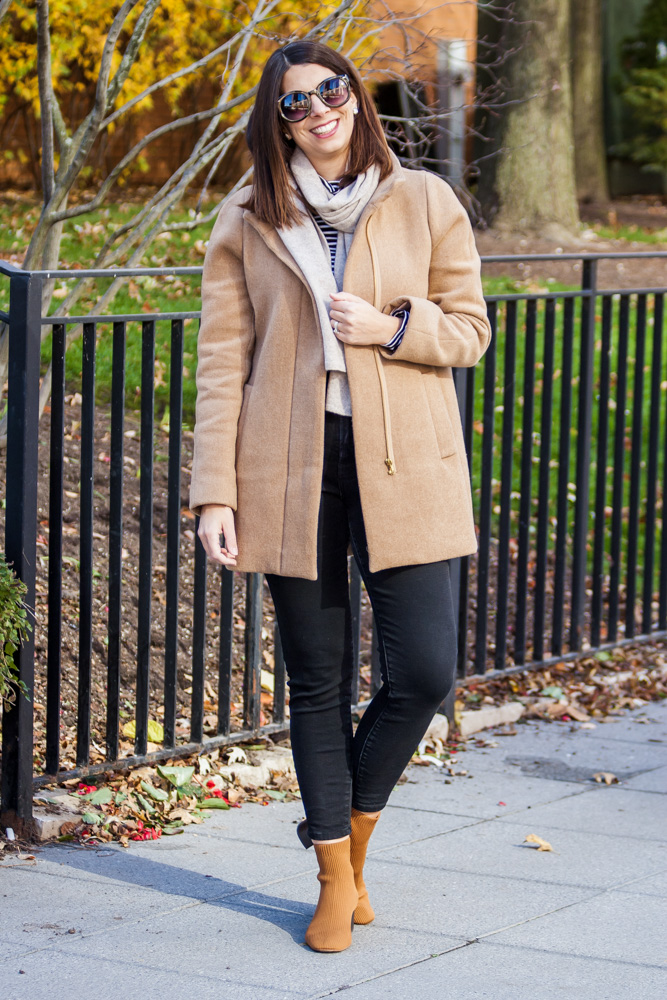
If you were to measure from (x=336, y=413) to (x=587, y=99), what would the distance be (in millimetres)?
15536

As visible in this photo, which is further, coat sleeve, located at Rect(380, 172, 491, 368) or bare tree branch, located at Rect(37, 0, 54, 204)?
bare tree branch, located at Rect(37, 0, 54, 204)

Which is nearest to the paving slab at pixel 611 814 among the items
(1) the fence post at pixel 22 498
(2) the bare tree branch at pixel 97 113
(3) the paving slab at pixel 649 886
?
(3) the paving slab at pixel 649 886

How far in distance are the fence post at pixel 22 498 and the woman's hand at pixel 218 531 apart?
2.45 ft

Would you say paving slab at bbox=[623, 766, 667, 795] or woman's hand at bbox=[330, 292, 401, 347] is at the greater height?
woman's hand at bbox=[330, 292, 401, 347]

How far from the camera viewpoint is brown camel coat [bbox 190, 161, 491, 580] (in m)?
2.78

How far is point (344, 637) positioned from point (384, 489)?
38 cm

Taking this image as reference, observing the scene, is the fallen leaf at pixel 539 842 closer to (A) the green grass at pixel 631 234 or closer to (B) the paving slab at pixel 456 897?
(B) the paving slab at pixel 456 897

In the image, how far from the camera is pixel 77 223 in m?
10.6

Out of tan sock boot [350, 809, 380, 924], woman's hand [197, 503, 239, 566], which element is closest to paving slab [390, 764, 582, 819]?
tan sock boot [350, 809, 380, 924]

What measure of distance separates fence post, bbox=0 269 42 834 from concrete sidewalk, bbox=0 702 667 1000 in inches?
8.2

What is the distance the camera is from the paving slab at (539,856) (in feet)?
11.2

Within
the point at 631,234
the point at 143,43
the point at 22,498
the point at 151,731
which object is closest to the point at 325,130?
the point at 22,498

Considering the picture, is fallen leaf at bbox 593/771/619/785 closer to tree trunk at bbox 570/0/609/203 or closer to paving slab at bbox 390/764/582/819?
paving slab at bbox 390/764/582/819

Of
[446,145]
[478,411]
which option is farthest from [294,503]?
[478,411]
